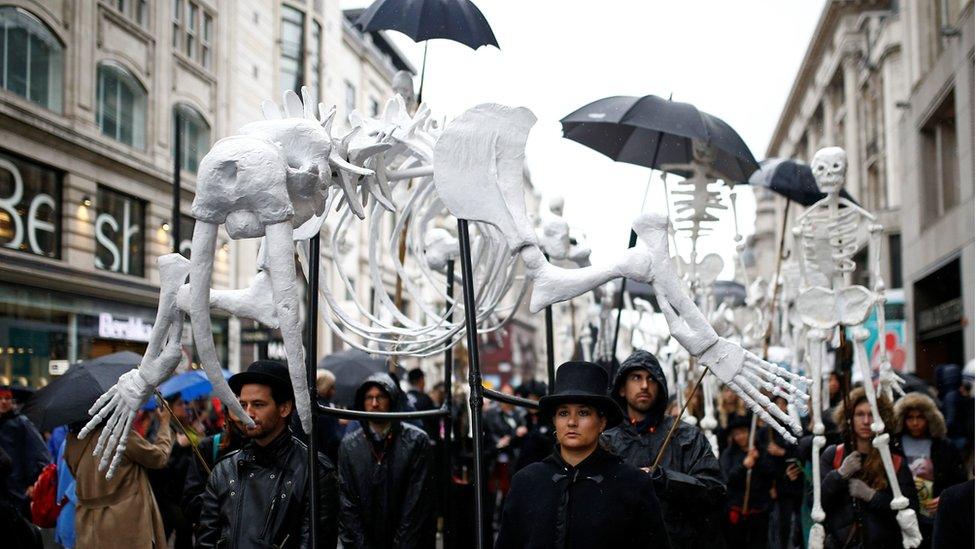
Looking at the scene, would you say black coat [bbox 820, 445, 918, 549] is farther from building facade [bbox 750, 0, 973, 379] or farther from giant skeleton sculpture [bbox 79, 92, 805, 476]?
giant skeleton sculpture [bbox 79, 92, 805, 476]

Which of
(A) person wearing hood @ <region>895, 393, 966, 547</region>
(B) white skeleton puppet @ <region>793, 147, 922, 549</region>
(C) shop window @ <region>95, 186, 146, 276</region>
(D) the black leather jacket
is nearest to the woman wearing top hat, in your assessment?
(D) the black leather jacket

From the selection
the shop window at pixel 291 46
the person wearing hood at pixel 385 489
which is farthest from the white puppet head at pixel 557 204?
the shop window at pixel 291 46

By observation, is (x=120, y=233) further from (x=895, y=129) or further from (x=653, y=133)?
(x=895, y=129)

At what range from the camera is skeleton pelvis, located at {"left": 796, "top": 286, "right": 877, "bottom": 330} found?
7789 millimetres

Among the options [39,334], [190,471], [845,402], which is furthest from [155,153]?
[845,402]

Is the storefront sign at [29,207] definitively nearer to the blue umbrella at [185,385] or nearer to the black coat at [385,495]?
the blue umbrella at [185,385]

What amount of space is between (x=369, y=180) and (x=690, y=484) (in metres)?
2.49

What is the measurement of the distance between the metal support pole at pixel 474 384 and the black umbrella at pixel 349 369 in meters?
5.33

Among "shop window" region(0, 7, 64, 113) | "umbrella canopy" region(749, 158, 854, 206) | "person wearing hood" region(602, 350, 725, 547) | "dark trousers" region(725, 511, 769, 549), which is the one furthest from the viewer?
"shop window" region(0, 7, 64, 113)

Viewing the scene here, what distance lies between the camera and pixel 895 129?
2814cm

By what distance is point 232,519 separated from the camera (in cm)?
496

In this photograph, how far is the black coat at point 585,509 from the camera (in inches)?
161

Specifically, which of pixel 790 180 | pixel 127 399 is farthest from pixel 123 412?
pixel 790 180

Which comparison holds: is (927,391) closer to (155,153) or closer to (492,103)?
(492,103)
